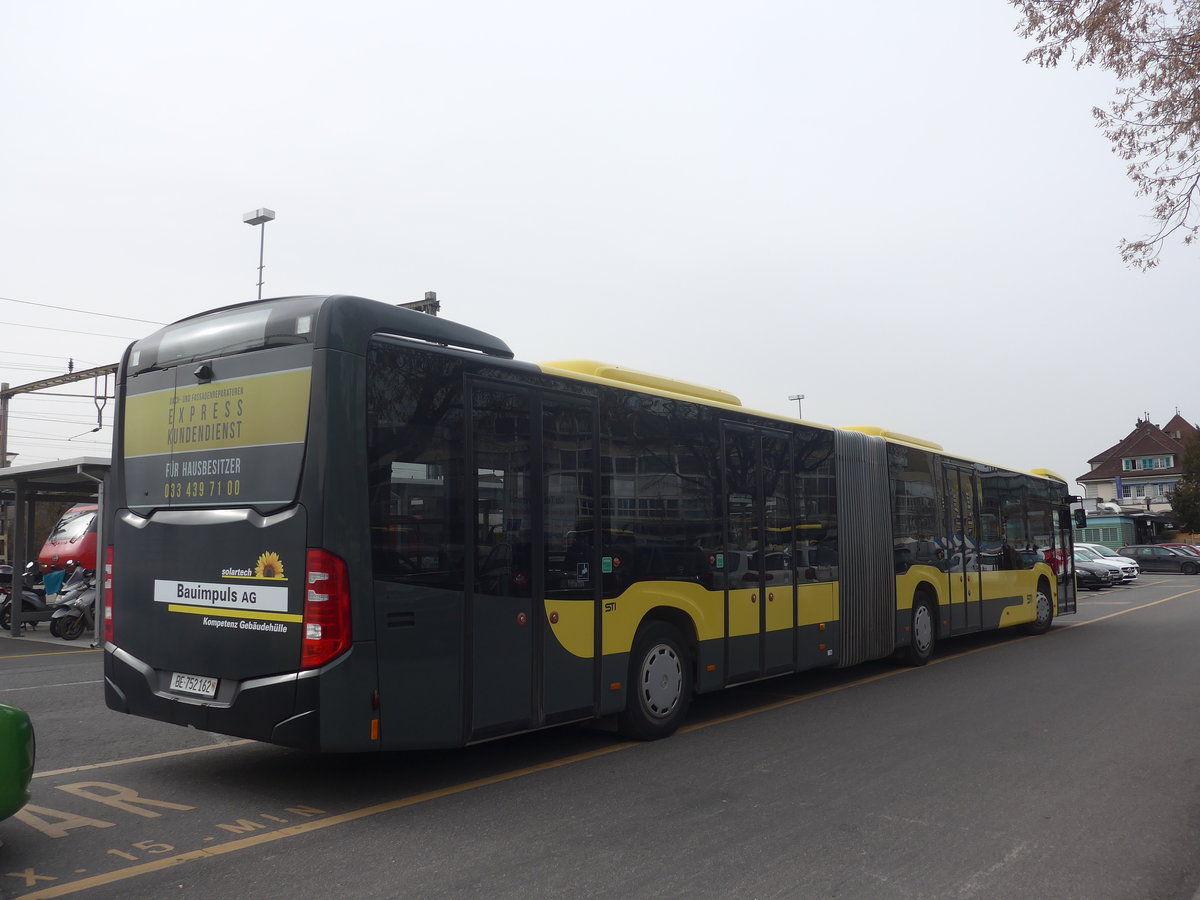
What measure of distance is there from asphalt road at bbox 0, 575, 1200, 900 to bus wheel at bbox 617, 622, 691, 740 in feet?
0.65

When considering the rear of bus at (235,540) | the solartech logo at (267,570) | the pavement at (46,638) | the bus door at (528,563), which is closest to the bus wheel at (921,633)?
the bus door at (528,563)

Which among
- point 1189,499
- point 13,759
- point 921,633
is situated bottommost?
point 921,633

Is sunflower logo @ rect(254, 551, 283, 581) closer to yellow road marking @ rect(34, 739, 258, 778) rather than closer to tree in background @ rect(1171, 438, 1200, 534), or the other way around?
yellow road marking @ rect(34, 739, 258, 778)

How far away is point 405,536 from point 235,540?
1074mm

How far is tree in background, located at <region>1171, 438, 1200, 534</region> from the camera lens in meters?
74.8

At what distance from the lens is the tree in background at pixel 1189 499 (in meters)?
74.8

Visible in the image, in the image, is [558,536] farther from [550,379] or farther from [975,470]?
[975,470]

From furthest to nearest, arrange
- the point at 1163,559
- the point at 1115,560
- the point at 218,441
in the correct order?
1. the point at 1163,559
2. the point at 1115,560
3. the point at 218,441

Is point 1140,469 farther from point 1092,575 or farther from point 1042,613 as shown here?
point 1042,613

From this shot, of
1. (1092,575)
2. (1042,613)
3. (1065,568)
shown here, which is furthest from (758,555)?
(1092,575)

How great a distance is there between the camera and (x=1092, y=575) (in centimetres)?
3462

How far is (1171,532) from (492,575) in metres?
83.9

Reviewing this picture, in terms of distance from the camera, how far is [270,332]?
6020 millimetres

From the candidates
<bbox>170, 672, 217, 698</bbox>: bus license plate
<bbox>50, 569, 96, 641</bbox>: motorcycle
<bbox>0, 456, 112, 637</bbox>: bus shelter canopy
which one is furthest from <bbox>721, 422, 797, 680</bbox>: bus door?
<bbox>50, 569, 96, 641</bbox>: motorcycle
